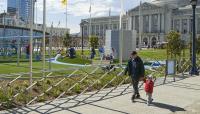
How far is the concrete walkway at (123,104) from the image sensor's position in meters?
12.4

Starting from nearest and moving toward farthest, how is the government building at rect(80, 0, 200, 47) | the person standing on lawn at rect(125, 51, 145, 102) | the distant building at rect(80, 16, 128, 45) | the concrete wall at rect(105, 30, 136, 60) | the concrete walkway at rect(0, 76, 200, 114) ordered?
1. the concrete walkway at rect(0, 76, 200, 114)
2. the person standing on lawn at rect(125, 51, 145, 102)
3. the concrete wall at rect(105, 30, 136, 60)
4. the government building at rect(80, 0, 200, 47)
5. the distant building at rect(80, 16, 128, 45)

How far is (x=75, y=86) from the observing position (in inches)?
647

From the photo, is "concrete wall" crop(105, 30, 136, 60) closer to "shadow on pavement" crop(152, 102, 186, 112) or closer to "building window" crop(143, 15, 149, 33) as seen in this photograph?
"shadow on pavement" crop(152, 102, 186, 112)

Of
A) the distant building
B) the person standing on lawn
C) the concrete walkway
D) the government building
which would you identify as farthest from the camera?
the distant building

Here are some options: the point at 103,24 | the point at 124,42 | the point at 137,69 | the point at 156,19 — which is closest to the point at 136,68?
the point at 137,69

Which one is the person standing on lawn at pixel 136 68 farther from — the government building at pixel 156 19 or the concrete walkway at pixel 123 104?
the government building at pixel 156 19

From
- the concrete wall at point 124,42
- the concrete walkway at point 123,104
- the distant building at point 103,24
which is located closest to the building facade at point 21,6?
the concrete walkway at point 123,104

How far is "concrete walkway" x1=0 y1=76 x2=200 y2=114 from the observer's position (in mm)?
12383

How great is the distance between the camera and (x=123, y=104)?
13.7m

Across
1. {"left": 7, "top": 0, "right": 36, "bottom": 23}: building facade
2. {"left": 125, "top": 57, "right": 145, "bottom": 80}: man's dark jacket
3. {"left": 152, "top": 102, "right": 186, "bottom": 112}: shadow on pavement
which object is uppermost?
{"left": 7, "top": 0, "right": 36, "bottom": 23}: building facade

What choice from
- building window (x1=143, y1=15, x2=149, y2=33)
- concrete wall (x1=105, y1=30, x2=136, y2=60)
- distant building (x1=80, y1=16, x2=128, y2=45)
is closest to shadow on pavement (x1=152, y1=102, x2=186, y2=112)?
concrete wall (x1=105, y1=30, x2=136, y2=60)

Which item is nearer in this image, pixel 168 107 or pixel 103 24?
Answer: pixel 168 107

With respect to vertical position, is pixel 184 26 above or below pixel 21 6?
above

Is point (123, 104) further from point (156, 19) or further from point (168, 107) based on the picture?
point (156, 19)
